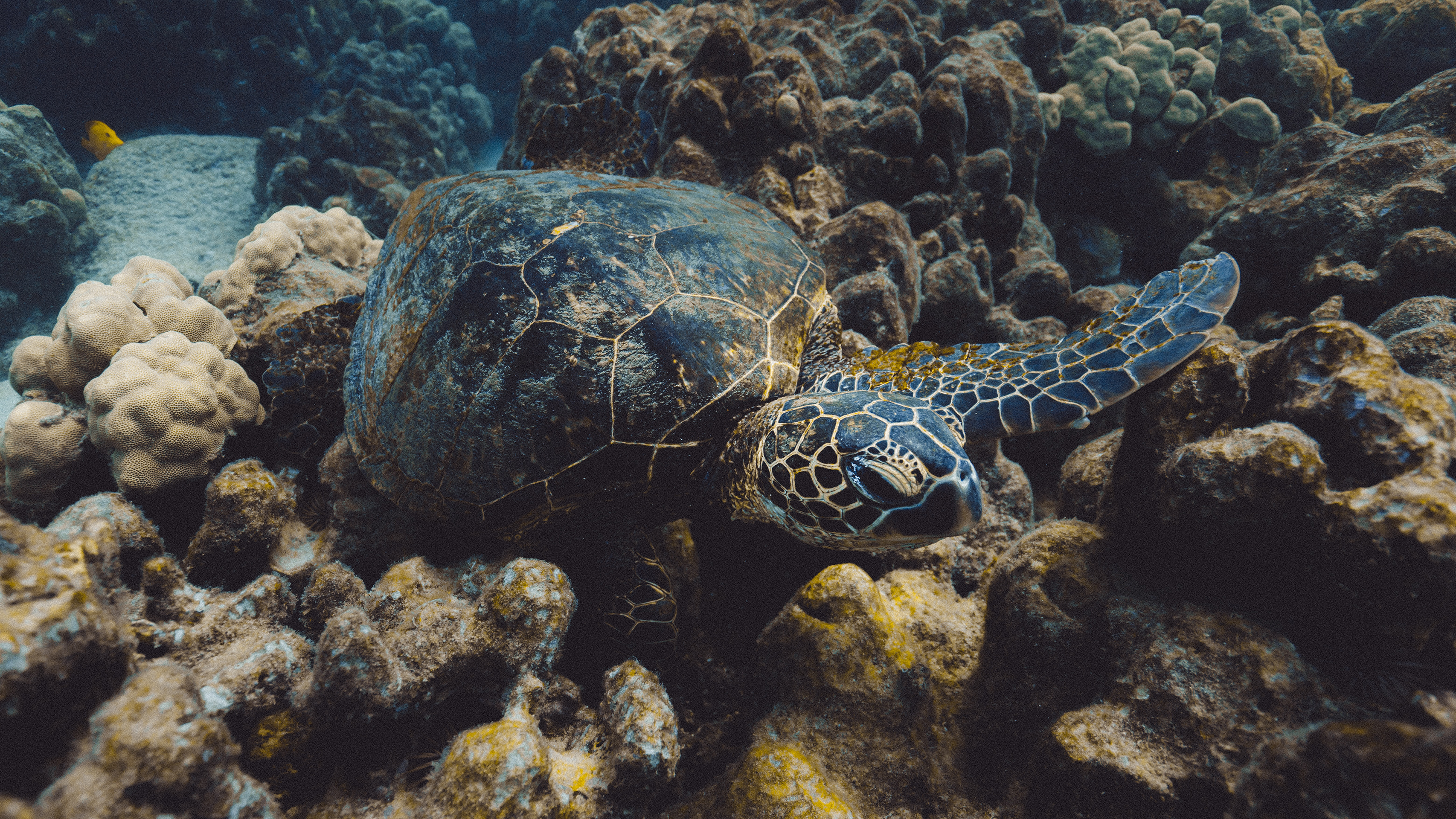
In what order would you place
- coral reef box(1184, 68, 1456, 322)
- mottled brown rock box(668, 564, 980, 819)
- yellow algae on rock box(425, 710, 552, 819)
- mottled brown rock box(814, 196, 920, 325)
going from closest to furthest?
1. yellow algae on rock box(425, 710, 552, 819)
2. mottled brown rock box(668, 564, 980, 819)
3. coral reef box(1184, 68, 1456, 322)
4. mottled brown rock box(814, 196, 920, 325)

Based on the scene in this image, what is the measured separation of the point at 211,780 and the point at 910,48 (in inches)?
233

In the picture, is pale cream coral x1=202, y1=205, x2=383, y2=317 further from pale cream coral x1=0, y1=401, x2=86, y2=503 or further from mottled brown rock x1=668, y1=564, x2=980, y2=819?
mottled brown rock x1=668, y1=564, x2=980, y2=819

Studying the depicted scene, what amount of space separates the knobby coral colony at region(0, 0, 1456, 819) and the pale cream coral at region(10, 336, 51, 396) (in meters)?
0.01

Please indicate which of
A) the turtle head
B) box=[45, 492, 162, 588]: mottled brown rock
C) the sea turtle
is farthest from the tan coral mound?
the turtle head

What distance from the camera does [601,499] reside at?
188 cm

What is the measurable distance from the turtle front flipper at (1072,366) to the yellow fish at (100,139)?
11.5 meters

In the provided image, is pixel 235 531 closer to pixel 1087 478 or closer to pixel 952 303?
pixel 1087 478

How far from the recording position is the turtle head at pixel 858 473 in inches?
60.2

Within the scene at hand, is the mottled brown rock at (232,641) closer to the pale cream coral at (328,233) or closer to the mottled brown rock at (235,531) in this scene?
the mottled brown rock at (235,531)

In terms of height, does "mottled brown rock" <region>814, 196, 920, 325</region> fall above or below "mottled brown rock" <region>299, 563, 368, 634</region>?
above

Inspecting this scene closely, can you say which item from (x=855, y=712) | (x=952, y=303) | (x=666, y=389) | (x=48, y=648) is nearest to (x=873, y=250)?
(x=952, y=303)

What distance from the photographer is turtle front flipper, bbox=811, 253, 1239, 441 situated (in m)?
1.65

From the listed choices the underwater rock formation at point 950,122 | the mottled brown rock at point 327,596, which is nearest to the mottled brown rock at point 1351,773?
the underwater rock formation at point 950,122

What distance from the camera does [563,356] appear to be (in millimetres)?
1840
